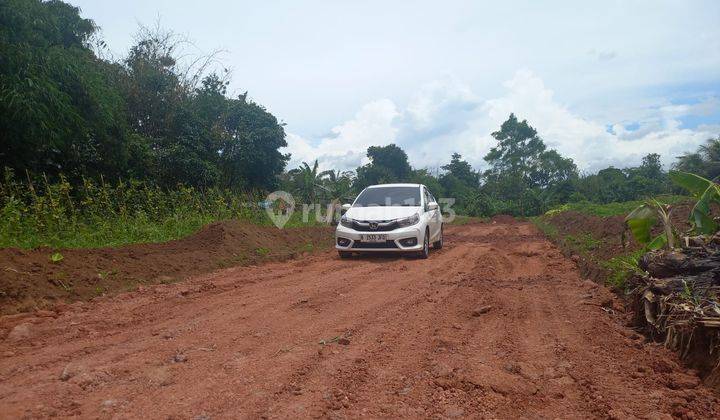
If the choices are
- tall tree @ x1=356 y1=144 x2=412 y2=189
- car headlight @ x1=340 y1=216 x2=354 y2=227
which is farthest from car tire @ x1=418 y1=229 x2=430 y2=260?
tall tree @ x1=356 y1=144 x2=412 y2=189

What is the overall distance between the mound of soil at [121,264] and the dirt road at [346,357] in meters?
0.55

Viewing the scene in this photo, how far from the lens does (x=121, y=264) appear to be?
8289 mm

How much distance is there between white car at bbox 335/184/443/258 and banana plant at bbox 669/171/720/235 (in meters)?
5.03

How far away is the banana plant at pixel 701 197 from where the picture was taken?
5.78 m

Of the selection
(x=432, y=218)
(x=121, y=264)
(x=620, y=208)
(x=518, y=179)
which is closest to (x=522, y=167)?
(x=518, y=179)

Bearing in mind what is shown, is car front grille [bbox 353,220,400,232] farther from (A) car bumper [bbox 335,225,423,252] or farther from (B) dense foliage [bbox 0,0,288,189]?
(B) dense foliage [bbox 0,0,288,189]

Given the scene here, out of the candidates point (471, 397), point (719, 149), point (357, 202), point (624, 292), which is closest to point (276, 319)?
point (471, 397)

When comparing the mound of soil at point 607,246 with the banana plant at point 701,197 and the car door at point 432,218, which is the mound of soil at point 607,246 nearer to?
the banana plant at point 701,197

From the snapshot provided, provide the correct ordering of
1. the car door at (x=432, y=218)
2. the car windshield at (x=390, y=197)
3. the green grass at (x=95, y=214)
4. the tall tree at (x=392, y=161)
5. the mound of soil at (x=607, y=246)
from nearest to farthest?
the mound of soil at (x=607, y=246)
the green grass at (x=95, y=214)
the car windshield at (x=390, y=197)
the car door at (x=432, y=218)
the tall tree at (x=392, y=161)

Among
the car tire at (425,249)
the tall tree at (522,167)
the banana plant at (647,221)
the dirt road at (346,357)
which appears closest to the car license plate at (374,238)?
the car tire at (425,249)

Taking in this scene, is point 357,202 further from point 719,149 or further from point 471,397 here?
point 719,149

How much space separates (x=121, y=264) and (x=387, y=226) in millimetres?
4950

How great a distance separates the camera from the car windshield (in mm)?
11242

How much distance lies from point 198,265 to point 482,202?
28.3 m
